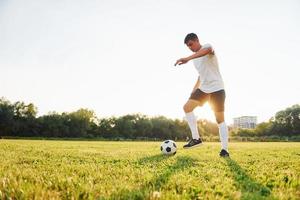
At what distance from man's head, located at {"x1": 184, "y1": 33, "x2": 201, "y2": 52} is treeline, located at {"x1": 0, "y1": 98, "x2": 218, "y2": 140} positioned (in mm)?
76397

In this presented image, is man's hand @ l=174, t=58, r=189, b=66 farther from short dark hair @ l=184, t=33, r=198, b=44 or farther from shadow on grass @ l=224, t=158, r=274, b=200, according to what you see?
shadow on grass @ l=224, t=158, r=274, b=200

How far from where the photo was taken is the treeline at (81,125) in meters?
85.1

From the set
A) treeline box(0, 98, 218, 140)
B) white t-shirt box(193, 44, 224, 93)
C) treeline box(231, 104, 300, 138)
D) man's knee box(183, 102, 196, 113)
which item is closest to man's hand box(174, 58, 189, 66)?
white t-shirt box(193, 44, 224, 93)

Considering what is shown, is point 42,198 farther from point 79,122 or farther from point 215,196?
point 79,122

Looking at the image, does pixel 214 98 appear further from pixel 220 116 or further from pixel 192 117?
pixel 192 117

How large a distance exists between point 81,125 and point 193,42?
3604 inches

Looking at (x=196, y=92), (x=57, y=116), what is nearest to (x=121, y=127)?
(x=57, y=116)

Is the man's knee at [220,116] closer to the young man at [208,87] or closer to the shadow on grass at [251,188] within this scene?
the young man at [208,87]

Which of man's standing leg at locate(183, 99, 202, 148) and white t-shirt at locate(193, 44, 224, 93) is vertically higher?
white t-shirt at locate(193, 44, 224, 93)

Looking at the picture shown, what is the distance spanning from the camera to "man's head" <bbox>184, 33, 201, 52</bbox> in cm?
797

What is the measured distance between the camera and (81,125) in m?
96.0

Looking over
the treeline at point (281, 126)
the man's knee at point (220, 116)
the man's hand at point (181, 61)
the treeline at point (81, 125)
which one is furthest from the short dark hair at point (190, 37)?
the treeline at point (281, 126)

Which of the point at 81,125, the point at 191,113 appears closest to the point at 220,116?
the point at 191,113

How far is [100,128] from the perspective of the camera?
9944 cm
